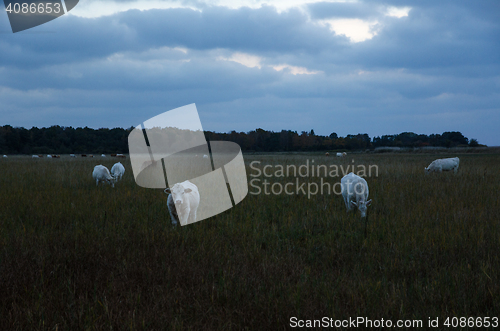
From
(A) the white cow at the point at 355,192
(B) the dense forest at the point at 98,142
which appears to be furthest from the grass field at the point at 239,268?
(B) the dense forest at the point at 98,142

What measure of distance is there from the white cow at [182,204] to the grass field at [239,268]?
0.27 m

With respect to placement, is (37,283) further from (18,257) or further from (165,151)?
(165,151)

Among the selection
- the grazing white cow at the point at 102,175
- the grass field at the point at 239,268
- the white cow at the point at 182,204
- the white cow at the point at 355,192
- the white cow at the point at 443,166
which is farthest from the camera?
the white cow at the point at 443,166

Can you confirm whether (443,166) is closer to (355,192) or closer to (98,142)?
(355,192)

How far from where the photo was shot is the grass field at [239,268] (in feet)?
10.4

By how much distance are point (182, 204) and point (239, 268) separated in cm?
271

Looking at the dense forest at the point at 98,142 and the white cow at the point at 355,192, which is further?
the dense forest at the point at 98,142

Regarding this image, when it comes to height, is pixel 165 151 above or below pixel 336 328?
above

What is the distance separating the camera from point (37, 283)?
3717 mm

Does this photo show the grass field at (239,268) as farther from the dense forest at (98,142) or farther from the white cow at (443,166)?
the dense forest at (98,142)

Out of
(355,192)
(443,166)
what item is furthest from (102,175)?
(443,166)

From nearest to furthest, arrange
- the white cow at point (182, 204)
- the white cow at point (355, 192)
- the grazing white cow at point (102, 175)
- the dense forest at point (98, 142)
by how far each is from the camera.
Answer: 1. the white cow at point (182, 204)
2. the white cow at point (355, 192)
3. the grazing white cow at point (102, 175)
4. the dense forest at point (98, 142)

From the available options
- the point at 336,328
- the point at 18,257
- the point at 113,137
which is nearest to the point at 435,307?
the point at 336,328

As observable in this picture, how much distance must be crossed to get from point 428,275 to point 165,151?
710 cm
